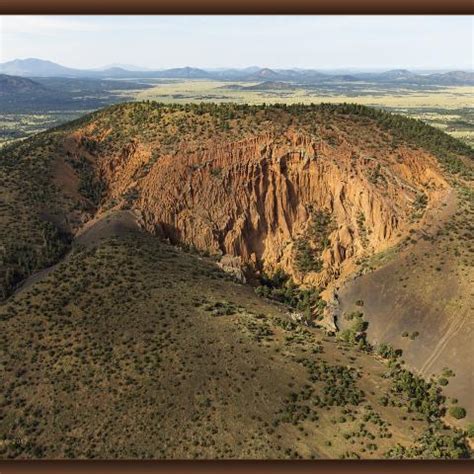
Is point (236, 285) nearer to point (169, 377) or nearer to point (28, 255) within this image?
point (169, 377)

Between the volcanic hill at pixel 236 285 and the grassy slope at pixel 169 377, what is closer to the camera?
the grassy slope at pixel 169 377

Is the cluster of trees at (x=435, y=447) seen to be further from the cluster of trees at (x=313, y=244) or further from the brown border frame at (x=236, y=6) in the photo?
the cluster of trees at (x=313, y=244)

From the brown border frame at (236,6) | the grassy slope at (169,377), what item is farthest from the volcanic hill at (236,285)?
the brown border frame at (236,6)

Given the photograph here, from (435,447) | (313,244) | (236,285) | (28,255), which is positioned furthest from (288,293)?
(28,255)

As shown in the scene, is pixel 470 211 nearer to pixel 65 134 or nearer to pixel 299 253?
pixel 299 253

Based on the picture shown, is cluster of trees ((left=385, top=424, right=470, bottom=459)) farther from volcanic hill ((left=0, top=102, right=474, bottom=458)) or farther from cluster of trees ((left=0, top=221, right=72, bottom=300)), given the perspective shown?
cluster of trees ((left=0, top=221, right=72, bottom=300))
